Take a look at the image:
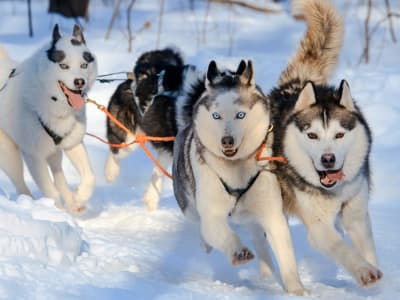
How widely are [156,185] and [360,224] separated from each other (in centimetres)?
241

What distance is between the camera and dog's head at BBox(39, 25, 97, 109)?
5.18 m

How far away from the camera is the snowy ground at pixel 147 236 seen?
3.50 meters

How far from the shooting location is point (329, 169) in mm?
3676

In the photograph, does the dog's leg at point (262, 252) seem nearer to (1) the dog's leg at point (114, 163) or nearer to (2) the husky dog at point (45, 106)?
(2) the husky dog at point (45, 106)

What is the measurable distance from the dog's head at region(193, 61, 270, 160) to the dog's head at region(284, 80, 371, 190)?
0.55 feet

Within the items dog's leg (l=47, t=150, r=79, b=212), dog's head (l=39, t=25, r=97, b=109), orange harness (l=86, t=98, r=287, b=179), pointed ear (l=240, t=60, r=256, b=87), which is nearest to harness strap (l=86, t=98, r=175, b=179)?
orange harness (l=86, t=98, r=287, b=179)

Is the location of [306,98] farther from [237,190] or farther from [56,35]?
[56,35]

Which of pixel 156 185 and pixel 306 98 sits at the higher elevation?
pixel 306 98

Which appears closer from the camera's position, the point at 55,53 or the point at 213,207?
the point at 213,207

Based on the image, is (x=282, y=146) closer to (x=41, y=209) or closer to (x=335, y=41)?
(x=335, y=41)

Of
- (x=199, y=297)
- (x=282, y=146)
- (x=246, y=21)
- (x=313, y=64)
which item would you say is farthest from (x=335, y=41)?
(x=246, y=21)

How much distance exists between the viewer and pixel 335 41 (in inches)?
182

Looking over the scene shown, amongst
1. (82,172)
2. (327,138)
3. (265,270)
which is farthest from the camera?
(82,172)

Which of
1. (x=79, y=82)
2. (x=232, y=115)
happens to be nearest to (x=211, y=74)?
(x=232, y=115)
